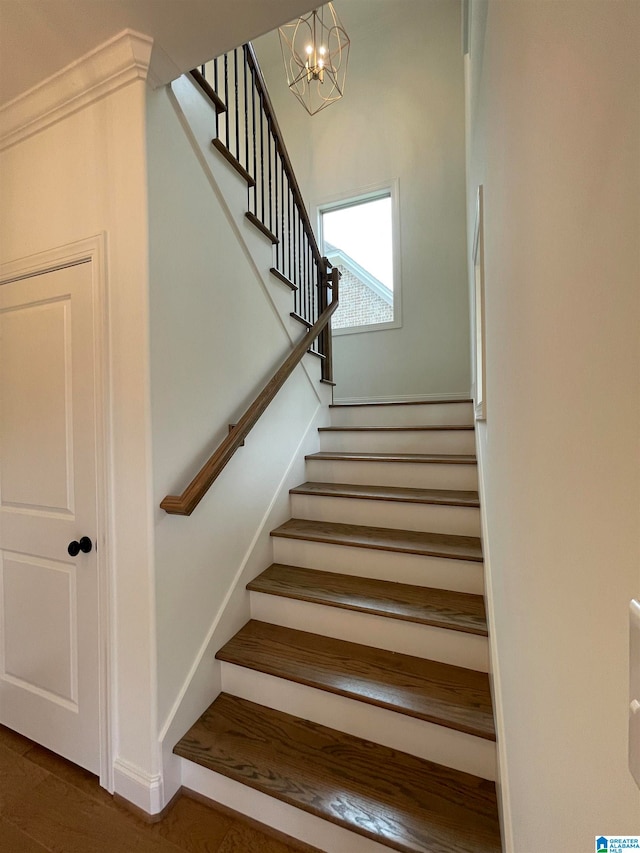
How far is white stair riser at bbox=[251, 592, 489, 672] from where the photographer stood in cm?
145

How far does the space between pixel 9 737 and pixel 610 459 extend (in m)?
2.49

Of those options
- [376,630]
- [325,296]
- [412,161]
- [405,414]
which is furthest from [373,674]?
[412,161]

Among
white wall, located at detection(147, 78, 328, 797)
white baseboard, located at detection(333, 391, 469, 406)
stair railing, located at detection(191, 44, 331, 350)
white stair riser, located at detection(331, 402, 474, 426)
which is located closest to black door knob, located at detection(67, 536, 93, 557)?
white wall, located at detection(147, 78, 328, 797)

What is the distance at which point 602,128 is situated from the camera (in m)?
0.36

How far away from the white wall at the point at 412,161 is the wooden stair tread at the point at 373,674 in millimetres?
2763

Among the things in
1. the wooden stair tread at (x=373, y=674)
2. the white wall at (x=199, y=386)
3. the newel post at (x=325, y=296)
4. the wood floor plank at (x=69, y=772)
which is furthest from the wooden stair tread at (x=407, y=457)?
the wood floor plank at (x=69, y=772)

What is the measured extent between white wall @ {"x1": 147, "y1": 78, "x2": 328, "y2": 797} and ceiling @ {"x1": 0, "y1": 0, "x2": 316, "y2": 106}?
19 cm

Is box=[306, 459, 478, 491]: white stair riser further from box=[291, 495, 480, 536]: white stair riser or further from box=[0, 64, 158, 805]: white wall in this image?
box=[0, 64, 158, 805]: white wall

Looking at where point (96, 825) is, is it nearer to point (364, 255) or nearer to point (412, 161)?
point (364, 255)

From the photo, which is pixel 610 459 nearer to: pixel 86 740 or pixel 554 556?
pixel 554 556

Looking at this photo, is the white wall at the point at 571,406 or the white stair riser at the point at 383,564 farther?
the white stair riser at the point at 383,564

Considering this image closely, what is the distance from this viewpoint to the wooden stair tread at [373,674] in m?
1.25

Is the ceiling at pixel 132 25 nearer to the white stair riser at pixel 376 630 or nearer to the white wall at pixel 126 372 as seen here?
the white wall at pixel 126 372

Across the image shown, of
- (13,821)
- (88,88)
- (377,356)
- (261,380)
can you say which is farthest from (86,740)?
(377,356)
